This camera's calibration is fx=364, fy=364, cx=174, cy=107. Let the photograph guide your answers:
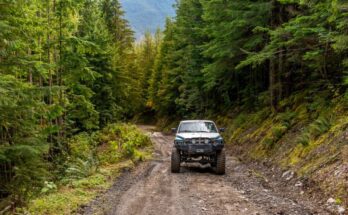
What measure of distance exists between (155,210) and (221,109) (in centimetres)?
2575

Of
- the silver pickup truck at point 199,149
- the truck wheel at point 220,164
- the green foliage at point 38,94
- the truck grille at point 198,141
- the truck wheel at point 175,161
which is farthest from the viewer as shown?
the truck wheel at point 175,161

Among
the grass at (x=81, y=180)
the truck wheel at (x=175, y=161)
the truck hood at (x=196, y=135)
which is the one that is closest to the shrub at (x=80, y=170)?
the grass at (x=81, y=180)

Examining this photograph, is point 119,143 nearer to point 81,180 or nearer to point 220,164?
point 220,164

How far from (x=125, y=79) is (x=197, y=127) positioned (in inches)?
920

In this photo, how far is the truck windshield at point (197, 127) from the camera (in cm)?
1530

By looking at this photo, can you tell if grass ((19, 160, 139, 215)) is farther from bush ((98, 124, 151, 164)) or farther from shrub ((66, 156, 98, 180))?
bush ((98, 124, 151, 164))

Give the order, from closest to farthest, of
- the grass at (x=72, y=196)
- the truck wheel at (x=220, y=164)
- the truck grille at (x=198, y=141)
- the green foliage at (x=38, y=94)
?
the grass at (x=72, y=196)
the green foliage at (x=38, y=94)
the truck wheel at (x=220, y=164)
the truck grille at (x=198, y=141)

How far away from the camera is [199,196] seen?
1009cm

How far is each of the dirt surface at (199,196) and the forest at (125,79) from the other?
6.49 ft

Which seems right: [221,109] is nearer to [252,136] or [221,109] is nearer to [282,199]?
[252,136]

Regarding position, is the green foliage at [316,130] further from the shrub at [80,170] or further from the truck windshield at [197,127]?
the shrub at [80,170]

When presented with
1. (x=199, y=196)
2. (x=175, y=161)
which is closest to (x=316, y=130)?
(x=175, y=161)

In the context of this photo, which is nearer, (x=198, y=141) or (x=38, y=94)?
(x=38, y=94)

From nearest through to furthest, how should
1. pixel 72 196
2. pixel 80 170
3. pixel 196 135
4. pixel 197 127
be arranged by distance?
pixel 72 196
pixel 80 170
pixel 196 135
pixel 197 127
